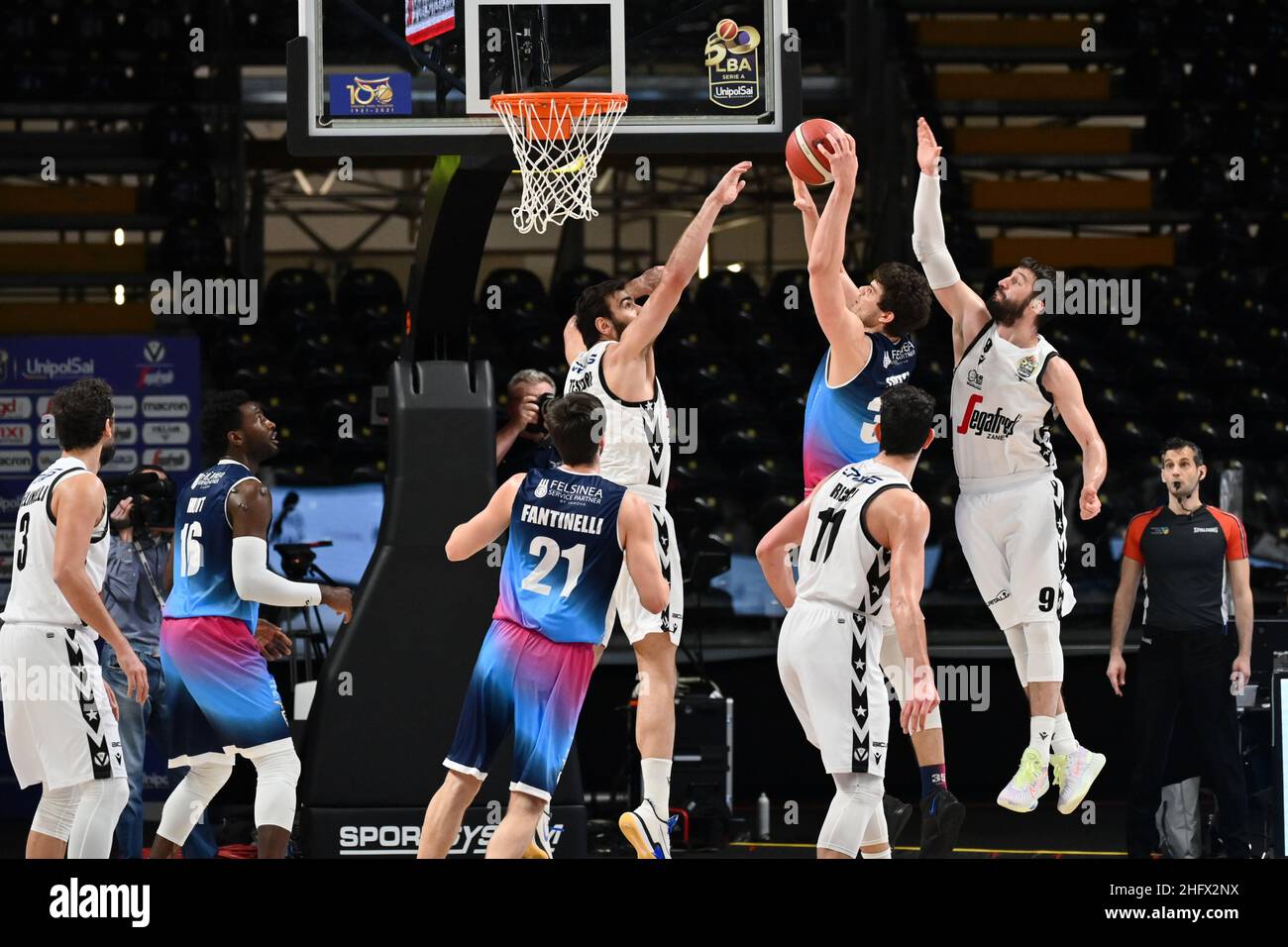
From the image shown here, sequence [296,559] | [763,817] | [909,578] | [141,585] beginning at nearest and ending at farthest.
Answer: [909,578] < [141,585] < [296,559] < [763,817]

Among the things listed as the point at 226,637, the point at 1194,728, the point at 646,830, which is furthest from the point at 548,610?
the point at 1194,728

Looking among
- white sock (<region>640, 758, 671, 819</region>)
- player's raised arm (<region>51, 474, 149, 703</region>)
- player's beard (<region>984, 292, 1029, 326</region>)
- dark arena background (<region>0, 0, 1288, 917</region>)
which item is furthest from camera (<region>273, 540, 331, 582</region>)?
player's beard (<region>984, 292, 1029, 326</region>)

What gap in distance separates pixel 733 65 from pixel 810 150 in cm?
55

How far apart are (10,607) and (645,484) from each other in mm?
2704

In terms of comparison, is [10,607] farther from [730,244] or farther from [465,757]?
[730,244]

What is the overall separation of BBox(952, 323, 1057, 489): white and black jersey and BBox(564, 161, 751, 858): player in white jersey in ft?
4.46

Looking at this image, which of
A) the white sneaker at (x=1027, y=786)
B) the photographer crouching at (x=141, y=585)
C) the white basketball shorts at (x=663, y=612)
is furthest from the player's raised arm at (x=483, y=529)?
the photographer crouching at (x=141, y=585)

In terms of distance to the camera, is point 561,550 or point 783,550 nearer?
point 561,550

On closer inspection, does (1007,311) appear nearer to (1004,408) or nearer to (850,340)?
(1004,408)

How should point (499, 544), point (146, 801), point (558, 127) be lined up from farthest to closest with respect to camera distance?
point (146, 801) < point (499, 544) < point (558, 127)

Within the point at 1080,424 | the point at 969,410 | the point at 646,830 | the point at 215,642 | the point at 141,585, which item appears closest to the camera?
the point at 646,830

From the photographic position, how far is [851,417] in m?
8.13
